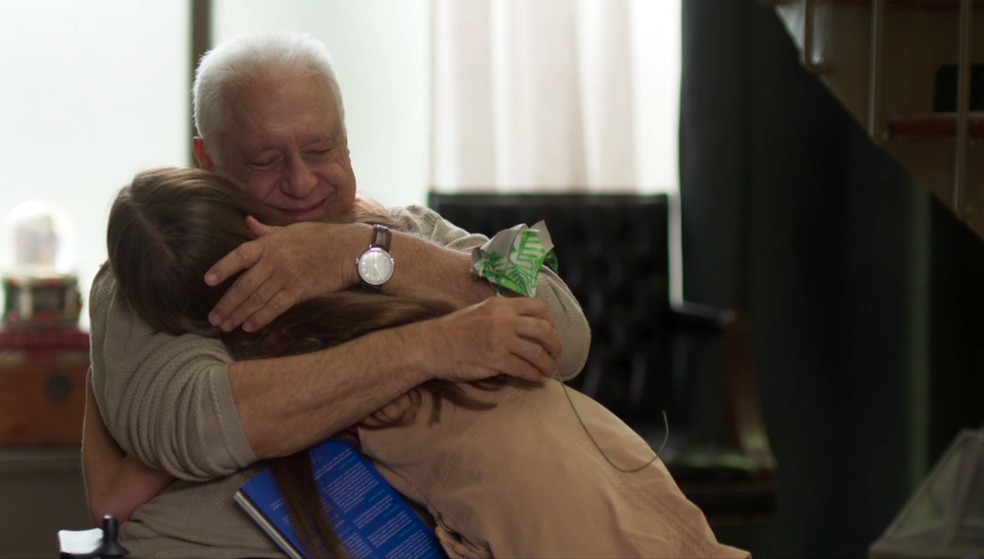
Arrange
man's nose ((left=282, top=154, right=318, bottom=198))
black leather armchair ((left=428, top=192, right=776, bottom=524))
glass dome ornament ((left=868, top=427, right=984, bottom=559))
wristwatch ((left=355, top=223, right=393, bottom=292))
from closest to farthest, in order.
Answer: wristwatch ((left=355, top=223, right=393, bottom=292)) → man's nose ((left=282, top=154, right=318, bottom=198)) → glass dome ornament ((left=868, top=427, right=984, bottom=559)) → black leather armchair ((left=428, top=192, right=776, bottom=524))

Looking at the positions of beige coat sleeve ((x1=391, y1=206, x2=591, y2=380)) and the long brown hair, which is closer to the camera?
the long brown hair

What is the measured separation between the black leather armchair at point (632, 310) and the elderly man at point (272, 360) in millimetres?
1741

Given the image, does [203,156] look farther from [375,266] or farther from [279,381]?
[279,381]

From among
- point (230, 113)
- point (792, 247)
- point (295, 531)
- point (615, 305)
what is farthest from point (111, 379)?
point (792, 247)

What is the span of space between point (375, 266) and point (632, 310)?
2104 millimetres

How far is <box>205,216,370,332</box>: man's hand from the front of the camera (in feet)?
5.61

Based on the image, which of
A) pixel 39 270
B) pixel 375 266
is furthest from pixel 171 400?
pixel 39 270

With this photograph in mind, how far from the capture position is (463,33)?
13.0ft

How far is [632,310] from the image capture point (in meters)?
3.87

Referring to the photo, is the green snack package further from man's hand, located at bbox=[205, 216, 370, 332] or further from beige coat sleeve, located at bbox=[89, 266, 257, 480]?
beige coat sleeve, located at bbox=[89, 266, 257, 480]

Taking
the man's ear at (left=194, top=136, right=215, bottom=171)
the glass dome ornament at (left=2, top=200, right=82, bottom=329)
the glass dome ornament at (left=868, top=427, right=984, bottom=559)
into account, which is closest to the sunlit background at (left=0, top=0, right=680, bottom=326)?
the glass dome ornament at (left=2, top=200, right=82, bottom=329)

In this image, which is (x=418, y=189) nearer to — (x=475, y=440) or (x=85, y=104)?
(x=85, y=104)

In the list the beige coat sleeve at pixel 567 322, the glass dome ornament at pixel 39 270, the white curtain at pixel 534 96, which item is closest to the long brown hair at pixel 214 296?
the beige coat sleeve at pixel 567 322

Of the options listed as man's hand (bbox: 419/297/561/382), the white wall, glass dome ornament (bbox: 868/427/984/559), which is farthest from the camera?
the white wall
